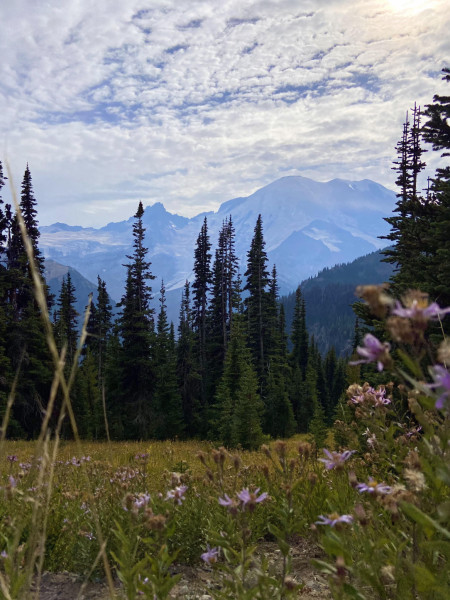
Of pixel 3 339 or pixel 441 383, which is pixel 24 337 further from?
pixel 441 383

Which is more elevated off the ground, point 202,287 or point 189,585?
point 202,287

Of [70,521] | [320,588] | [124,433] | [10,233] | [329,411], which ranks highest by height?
[10,233]

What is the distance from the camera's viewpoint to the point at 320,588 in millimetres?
2688

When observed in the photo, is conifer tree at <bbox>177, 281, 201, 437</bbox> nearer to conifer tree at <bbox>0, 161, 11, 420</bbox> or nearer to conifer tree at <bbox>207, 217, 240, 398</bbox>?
conifer tree at <bbox>207, 217, 240, 398</bbox>

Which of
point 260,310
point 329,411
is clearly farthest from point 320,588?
point 329,411

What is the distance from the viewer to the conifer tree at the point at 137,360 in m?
24.6

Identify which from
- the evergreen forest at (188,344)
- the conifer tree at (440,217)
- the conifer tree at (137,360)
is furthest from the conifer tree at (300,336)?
the conifer tree at (440,217)

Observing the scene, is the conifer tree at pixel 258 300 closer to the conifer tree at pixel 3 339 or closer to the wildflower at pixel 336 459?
the conifer tree at pixel 3 339

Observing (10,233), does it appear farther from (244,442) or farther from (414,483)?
(414,483)

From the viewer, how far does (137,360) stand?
968 inches

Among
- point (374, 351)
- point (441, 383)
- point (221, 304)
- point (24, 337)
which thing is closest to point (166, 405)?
point (24, 337)

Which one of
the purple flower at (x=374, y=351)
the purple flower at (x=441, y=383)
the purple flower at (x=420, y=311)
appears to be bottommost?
the purple flower at (x=441, y=383)

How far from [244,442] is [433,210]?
13651 mm

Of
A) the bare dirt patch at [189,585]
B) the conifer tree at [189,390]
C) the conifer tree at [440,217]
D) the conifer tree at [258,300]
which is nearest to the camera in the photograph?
the bare dirt patch at [189,585]
